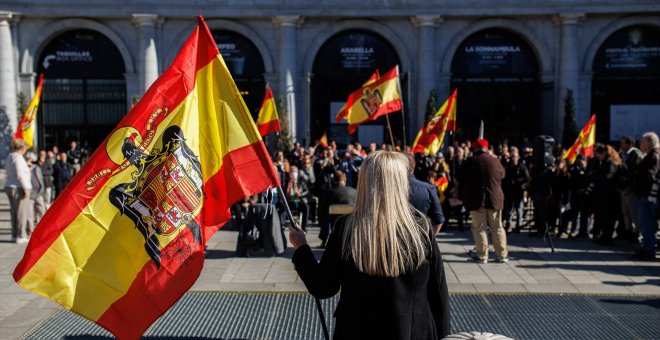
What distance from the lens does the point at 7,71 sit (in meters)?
25.6

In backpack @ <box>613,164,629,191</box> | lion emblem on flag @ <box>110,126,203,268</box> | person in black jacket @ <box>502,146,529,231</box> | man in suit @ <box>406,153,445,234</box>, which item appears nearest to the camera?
lion emblem on flag @ <box>110,126,203,268</box>

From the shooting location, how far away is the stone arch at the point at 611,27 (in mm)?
26609

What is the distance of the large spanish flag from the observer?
14.3ft

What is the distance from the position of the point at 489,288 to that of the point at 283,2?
62.9ft

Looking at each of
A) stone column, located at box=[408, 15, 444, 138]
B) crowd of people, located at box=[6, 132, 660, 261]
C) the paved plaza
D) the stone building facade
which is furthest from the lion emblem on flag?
stone column, located at box=[408, 15, 444, 138]

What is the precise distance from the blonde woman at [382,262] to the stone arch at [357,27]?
23731 mm

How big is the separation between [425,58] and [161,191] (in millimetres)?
22851

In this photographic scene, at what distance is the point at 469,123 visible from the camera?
A: 2769 cm

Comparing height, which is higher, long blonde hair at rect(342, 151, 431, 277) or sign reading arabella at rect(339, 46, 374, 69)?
sign reading arabella at rect(339, 46, 374, 69)

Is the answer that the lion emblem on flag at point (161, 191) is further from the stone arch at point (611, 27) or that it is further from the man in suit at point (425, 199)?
the stone arch at point (611, 27)

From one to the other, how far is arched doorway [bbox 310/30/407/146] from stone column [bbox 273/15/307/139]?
3.84ft

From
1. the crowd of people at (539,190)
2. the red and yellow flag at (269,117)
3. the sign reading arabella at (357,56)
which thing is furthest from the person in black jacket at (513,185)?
the sign reading arabella at (357,56)

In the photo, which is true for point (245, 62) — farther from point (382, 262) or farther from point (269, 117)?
point (382, 262)

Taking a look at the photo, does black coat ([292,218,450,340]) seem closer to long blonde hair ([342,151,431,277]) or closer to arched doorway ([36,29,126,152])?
long blonde hair ([342,151,431,277])
